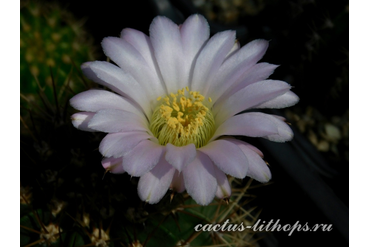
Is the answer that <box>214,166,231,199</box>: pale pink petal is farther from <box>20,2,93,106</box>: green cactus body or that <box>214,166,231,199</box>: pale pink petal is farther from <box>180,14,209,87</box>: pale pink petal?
<box>20,2,93,106</box>: green cactus body

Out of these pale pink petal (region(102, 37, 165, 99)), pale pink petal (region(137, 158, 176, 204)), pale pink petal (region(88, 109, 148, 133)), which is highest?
pale pink petal (region(102, 37, 165, 99))

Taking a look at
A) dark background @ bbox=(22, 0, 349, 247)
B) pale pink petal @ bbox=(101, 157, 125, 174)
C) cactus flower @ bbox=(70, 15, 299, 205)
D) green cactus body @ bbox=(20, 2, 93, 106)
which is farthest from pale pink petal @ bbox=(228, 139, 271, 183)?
green cactus body @ bbox=(20, 2, 93, 106)

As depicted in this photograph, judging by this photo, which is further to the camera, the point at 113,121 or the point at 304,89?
the point at 304,89

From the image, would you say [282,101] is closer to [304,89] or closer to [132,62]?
[132,62]

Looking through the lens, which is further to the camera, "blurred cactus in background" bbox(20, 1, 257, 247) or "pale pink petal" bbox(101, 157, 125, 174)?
"blurred cactus in background" bbox(20, 1, 257, 247)

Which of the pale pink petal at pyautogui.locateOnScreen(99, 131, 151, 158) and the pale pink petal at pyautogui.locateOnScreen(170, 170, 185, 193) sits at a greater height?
the pale pink petal at pyautogui.locateOnScreen(99, 131, 151, 158)

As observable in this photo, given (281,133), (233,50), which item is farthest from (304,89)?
(281,133)

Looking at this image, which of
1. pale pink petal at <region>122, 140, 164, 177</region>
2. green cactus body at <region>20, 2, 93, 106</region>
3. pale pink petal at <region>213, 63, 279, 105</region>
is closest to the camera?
pale pink petal at <region>122, 140, 164, 177</region>

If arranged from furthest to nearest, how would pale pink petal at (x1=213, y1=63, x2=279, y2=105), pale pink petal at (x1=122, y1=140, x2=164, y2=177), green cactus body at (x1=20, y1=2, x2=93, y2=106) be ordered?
green cactus body at (x1=20, y1=2, x2=93, y2=106), pale pink petal at (x1=213, y1=63, x2=279, y2=105), pale pink petal at (x1=122, y1=140, x2=164, y2=177)
